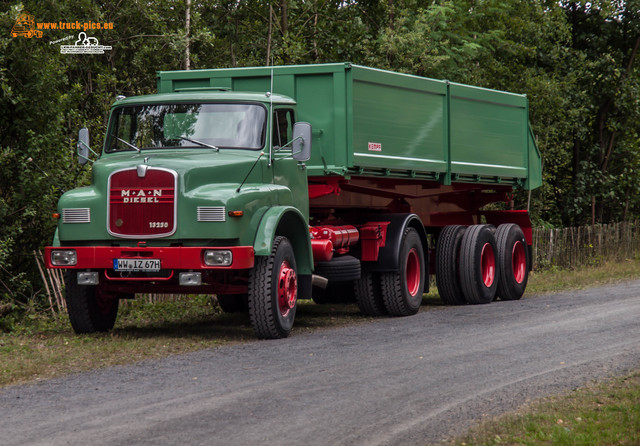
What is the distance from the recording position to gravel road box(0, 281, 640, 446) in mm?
6652

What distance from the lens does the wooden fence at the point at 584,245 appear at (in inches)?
987

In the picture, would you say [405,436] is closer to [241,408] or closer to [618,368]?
[241,408]

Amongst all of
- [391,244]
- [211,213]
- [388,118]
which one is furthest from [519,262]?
[211,213]

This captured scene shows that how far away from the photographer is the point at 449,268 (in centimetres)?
1636

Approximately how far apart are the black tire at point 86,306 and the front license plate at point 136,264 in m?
0.91

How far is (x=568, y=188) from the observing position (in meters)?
31.0

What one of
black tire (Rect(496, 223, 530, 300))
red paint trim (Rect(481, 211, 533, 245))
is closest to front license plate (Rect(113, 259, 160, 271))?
black tire (Rect(496, 223, 530, 300))

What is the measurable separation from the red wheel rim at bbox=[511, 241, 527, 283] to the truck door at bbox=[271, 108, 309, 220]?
6.51 m

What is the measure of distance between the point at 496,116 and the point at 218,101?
6.85 metres

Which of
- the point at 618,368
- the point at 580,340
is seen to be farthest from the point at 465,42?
the point at 618,368

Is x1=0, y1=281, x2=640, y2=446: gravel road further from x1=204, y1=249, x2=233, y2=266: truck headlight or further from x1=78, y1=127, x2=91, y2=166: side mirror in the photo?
x1=78, y1=127, x2=91, y2=166: side mirror

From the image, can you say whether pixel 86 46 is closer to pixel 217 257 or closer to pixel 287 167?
pixel 287 167

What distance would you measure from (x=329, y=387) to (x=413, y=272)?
6.93 meters

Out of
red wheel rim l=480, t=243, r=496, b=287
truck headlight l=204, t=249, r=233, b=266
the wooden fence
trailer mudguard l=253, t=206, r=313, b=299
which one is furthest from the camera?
the wooden fence
